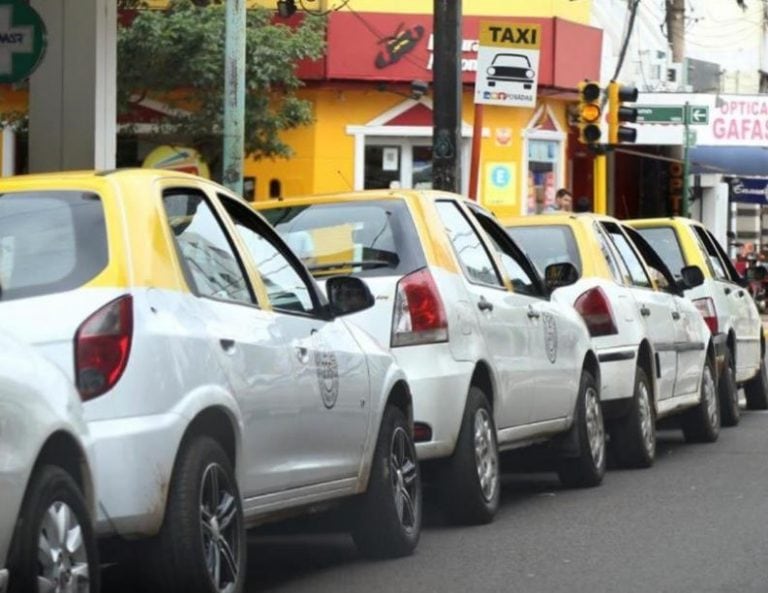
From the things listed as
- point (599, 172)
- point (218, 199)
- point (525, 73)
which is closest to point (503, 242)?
point (218, 199)

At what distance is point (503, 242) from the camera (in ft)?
38.6

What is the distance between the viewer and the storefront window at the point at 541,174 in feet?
112

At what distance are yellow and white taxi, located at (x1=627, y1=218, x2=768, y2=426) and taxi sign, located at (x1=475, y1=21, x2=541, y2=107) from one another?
213 centimetres

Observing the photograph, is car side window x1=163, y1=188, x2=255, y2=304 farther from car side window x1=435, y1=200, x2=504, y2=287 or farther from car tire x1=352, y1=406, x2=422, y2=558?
car side window x1=435, y1=200, x2=504, y2=287

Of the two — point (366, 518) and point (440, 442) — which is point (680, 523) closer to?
point (440, 442)

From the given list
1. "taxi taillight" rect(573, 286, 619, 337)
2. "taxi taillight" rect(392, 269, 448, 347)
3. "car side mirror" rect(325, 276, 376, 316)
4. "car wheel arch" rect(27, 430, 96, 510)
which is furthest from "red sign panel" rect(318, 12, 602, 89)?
"car wheel arch" rect(27, 430, 96, 510)

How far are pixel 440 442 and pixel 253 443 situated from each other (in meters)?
2.56

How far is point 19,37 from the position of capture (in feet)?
45.6

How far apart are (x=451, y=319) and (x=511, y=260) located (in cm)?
174

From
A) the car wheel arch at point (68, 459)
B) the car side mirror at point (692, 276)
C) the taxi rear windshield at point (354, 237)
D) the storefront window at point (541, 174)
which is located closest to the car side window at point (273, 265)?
the taxi rear windshield at point (354, 237)

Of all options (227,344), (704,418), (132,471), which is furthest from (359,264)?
(704,418)

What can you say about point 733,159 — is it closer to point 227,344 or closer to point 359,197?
point 359,197

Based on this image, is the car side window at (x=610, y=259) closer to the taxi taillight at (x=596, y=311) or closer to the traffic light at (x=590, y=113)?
the taxi taillight at (x=596, y=311)

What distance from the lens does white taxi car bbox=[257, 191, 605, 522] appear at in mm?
9898
